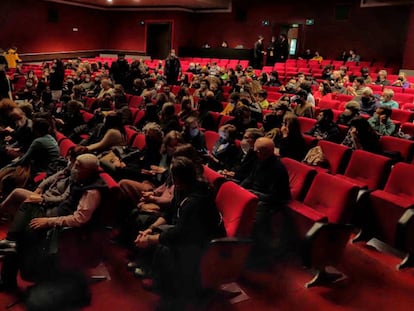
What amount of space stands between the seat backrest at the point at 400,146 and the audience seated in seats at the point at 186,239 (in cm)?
258

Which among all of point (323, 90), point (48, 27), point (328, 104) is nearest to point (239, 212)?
point (328, 104)

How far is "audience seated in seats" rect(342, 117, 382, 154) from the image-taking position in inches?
154

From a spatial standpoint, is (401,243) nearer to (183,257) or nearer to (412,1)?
(183,257)

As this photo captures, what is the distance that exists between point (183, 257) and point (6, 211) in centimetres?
164

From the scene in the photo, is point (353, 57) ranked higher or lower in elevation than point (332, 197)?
higher

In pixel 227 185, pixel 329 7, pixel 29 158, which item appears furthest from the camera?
pixel 329 7

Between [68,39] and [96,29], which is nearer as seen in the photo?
[68,39]

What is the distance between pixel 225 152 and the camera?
12.3 ft

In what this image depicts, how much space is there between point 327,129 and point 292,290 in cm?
231

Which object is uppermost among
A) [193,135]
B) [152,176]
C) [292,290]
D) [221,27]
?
[221,27]

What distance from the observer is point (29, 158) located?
3.44 metres

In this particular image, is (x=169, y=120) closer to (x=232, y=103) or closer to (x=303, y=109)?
(x=232, y=103)

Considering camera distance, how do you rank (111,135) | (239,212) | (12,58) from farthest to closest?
(12,58) < (111,135) < (239,212)

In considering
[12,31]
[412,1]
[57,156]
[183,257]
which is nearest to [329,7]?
[412,1]
